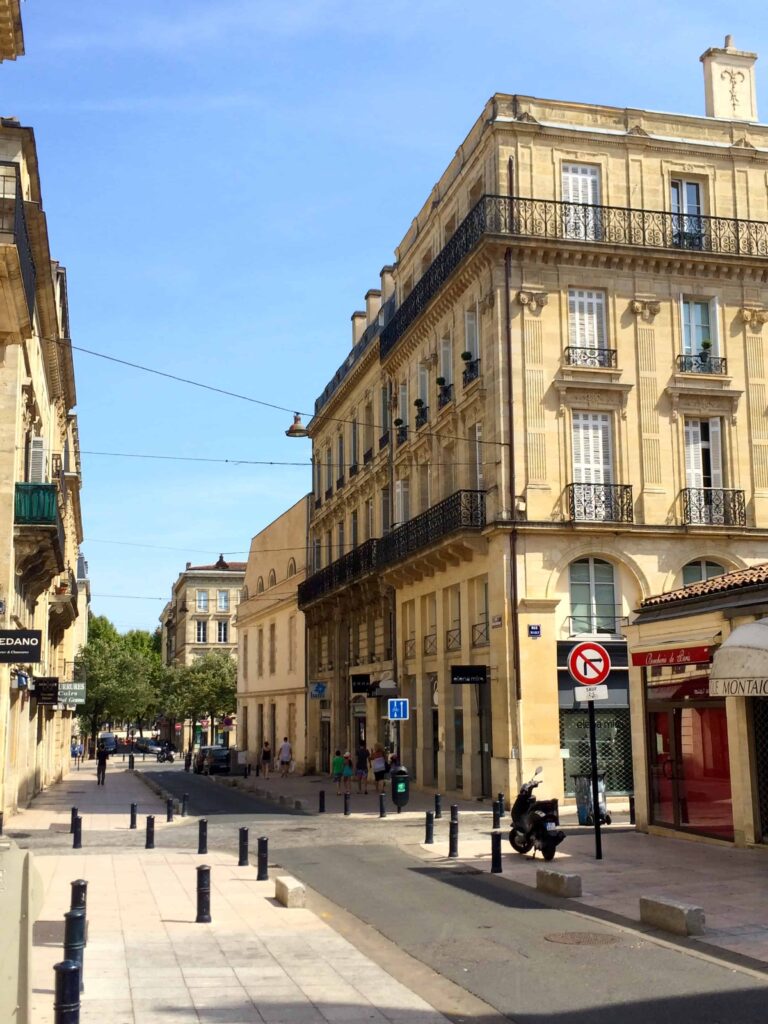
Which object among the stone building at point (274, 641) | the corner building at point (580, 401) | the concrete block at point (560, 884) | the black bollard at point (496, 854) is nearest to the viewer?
the concrete block at point (560, 884)

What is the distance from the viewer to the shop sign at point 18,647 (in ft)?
70.0

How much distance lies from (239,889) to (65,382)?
1080 inches

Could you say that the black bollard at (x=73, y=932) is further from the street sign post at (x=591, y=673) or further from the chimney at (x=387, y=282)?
the chimney at (x=387, y=282)

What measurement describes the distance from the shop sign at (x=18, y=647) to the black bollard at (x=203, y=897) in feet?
33.0

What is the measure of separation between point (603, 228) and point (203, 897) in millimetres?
22588

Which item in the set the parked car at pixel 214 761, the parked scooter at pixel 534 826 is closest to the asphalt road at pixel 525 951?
the parked scooter at pixel 534 826

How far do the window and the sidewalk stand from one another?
63.8 ft

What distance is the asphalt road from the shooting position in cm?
870

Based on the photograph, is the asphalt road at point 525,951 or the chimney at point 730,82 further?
the chimney at point 730,82

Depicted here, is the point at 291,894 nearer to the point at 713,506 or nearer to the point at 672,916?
the point at 672,916

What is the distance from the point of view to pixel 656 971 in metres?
9.79

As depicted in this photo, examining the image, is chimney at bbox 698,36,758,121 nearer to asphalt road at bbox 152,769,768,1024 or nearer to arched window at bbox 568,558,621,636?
arched window at bbox 568,558,621,636

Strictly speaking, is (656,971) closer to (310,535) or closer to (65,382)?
(65,382)

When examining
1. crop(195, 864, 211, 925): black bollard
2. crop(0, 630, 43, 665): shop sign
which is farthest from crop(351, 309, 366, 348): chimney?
crop(195, 864, 211, 925): black bollard
